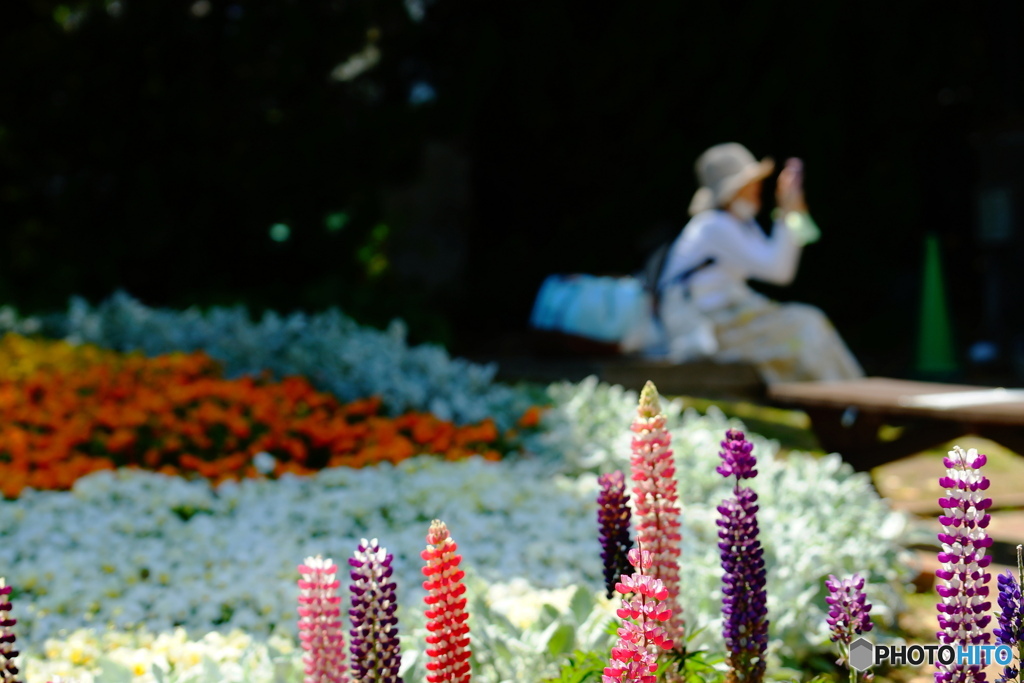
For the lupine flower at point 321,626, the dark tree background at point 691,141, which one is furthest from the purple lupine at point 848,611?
the dark tree background at point 691,141

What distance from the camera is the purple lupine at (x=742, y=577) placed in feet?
5.30

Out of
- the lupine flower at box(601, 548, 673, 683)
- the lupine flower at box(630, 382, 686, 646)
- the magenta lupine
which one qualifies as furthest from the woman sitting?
the lupine flower at box(601, 548, 673, 683)

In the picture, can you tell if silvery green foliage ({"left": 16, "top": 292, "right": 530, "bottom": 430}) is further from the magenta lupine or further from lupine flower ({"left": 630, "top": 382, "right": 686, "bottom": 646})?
the magenta lupine

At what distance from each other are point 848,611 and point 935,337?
8596mm

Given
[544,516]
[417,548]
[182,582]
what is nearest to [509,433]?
[544,516]

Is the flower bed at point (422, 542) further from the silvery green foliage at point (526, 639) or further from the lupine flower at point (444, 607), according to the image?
the lupine flower at point (444, 607)

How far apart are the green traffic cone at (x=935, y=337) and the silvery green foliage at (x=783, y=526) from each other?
17.0 feet

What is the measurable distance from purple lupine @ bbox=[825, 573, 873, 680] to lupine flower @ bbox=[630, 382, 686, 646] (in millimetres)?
250

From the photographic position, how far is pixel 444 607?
143 cm

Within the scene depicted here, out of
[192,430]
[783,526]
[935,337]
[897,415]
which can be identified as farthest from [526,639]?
[935,337]

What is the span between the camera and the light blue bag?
25.7 ft

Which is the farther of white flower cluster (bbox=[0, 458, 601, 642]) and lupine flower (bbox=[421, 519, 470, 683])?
white flower cluster (bbox=[0, 458, 601, 642])

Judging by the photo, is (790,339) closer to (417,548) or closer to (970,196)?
(417,548)

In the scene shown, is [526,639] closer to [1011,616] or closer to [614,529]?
[614,529]
